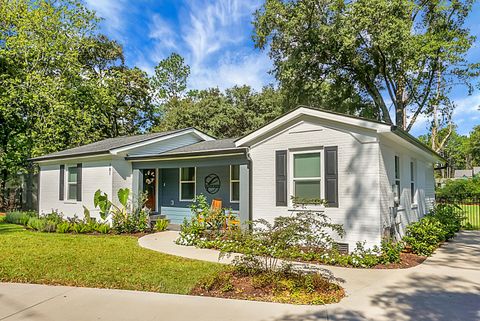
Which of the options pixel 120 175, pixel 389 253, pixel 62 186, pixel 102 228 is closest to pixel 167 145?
pixel 120 175

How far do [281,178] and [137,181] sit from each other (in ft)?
21.1

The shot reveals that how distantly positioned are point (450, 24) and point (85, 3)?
23534 millimetres

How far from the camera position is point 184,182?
1360 centimetres

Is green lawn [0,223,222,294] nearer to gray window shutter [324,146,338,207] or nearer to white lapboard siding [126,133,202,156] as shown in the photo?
gray window shutter [324,146,338,207]

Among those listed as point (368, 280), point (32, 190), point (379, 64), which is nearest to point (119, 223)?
point (368, 280)

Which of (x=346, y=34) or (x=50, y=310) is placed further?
(x=346, y=34)

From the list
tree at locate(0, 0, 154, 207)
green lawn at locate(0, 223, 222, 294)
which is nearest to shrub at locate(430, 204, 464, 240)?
green lawn at locate(0, 223, 222, 294)

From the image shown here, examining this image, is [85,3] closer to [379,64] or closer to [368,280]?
[379,64]

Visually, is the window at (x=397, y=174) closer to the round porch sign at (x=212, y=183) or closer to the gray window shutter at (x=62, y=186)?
the round porch sign at (x=212, y=183)

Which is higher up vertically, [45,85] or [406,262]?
[45,85]

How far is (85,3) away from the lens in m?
23.0

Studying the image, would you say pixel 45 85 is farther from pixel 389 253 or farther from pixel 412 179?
pixel 389 253

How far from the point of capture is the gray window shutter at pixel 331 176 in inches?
317

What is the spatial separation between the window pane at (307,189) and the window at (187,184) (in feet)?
19.1
